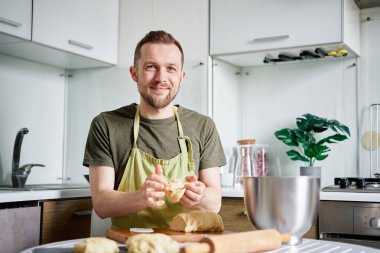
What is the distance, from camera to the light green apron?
154 centimetres

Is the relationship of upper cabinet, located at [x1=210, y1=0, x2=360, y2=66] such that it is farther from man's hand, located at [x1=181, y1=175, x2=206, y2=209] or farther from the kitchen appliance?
man's hand, located at [x1=181, y1=175, x2=206, y2=209]

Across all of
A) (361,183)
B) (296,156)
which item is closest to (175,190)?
(361,183)

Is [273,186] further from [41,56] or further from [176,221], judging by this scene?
[41,56]

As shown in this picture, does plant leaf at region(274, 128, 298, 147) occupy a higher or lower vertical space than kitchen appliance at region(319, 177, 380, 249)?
higher

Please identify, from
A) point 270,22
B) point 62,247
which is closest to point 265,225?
point 62,247

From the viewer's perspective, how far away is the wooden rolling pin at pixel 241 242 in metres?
0.91

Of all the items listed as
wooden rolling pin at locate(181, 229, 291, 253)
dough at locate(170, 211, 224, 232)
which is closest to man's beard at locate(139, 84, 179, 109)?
dough at locate(170, 211, 224, 232)

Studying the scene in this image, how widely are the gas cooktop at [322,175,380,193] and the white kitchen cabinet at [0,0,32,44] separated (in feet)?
4.76

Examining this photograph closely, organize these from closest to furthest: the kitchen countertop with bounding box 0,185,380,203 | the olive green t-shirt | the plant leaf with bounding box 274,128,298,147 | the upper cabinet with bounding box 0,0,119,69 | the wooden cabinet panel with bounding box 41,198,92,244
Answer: the olive green t-shirt
the kitchen countertop with bounding box 0,185,380,203
the wooden cabinet panel with bounding box 41,198,92,244
the upper cabinet with bounding box 0,0,119,69
the plant leaf with bounding box 274,128,298,147

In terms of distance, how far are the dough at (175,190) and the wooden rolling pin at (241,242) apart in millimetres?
298

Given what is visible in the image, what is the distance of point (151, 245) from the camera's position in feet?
3.03

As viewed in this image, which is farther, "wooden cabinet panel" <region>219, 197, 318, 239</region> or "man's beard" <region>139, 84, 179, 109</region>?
"wooden cabinet panel" <region>219, 197, 318, 239</region>

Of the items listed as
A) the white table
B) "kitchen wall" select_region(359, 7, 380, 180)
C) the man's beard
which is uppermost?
"kitchen wall" select_region(359, 7, 380, 180)

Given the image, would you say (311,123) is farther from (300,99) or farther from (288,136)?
(300,99)
